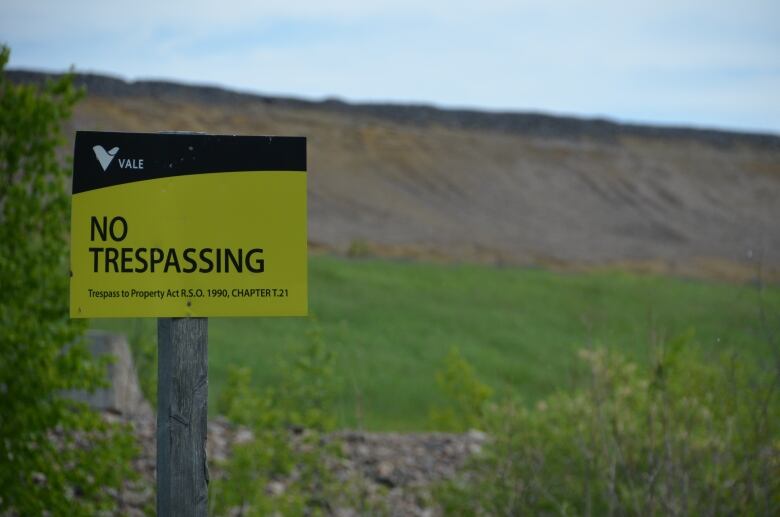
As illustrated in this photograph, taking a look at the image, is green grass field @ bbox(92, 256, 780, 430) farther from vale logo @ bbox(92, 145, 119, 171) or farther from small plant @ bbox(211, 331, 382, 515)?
vale logo @ bbox(92, 145, 119, 171)

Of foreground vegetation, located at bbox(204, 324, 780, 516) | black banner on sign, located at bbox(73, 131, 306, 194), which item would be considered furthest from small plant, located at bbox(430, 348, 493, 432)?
black banner on sign, located at bbox(73, 131, 306, 194)

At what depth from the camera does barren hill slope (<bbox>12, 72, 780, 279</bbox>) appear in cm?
4456

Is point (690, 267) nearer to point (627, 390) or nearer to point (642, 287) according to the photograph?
point (642, 287)

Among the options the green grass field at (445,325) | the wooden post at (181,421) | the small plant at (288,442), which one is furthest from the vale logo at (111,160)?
the green grass field at (445,325)

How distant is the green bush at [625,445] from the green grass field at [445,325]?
9.76 feet

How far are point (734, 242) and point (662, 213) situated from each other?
406 cm

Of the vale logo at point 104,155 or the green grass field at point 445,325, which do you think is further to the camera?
the green grass field at point 445,325

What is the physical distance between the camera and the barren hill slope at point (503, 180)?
146ft

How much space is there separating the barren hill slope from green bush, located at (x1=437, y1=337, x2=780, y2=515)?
30270 millimetres

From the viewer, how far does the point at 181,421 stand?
375cm

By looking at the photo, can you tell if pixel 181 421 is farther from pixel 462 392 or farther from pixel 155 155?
pixel 462 392

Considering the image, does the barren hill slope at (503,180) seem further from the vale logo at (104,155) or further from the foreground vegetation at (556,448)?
the vale logo at (104,155)

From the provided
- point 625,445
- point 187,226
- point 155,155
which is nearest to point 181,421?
point 187,226

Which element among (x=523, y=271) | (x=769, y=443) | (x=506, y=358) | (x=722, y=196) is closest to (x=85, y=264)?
(x=769, y=443)
